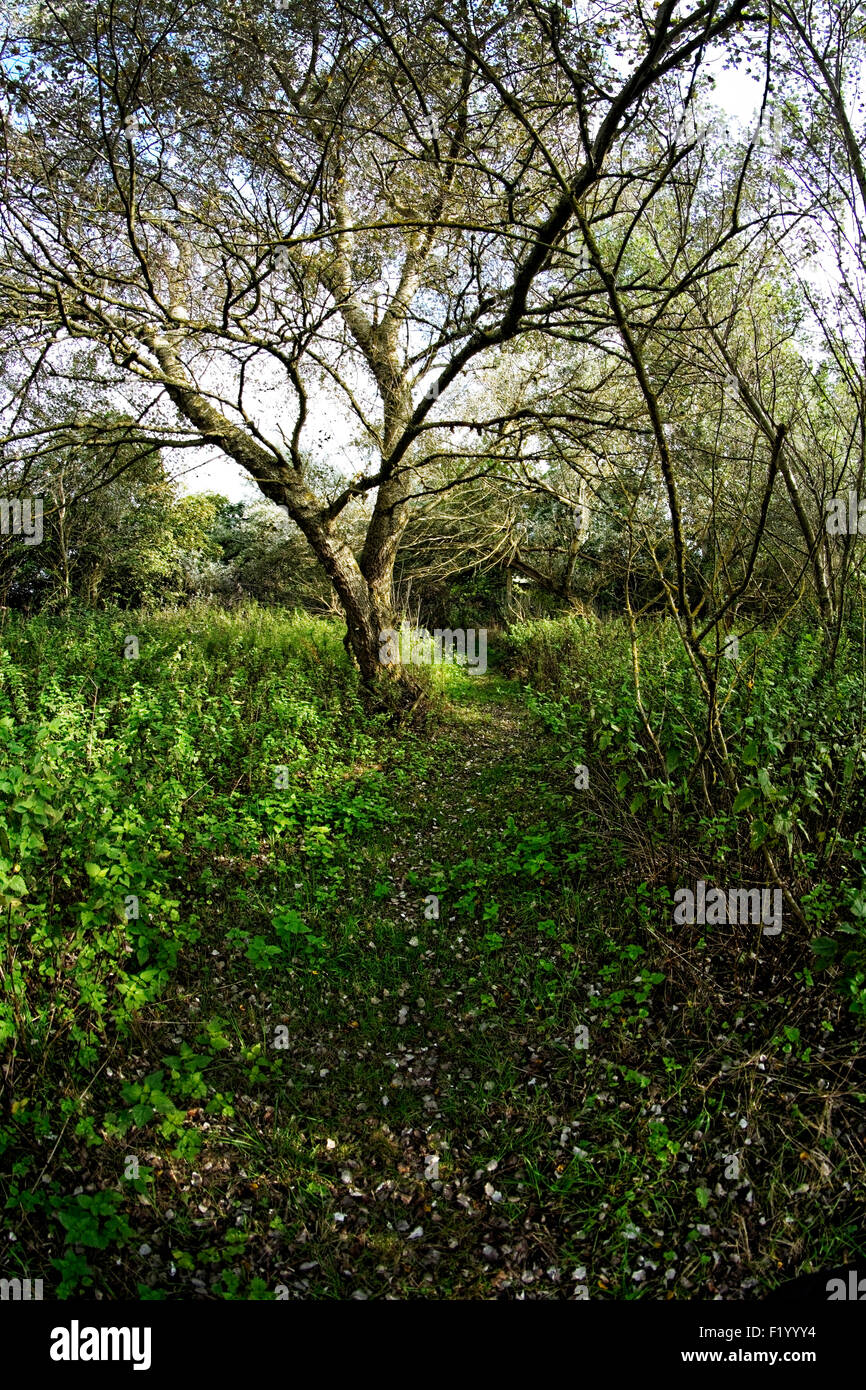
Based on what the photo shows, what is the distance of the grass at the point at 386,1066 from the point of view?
7.99ft

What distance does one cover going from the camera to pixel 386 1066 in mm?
3277

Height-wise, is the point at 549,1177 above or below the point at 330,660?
below

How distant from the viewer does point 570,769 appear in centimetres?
554

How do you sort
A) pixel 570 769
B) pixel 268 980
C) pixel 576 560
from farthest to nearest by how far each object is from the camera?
pixel 576 560 → pixel 570 769 → pixel 268 980

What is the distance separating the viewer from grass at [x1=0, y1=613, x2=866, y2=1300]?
7.99 ft

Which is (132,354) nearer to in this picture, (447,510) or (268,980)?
(268,980)

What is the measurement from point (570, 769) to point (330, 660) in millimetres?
4035

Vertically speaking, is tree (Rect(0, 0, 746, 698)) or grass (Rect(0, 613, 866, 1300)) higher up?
tree (Rect(0, 0, 746, 698))

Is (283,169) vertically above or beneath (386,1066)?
above

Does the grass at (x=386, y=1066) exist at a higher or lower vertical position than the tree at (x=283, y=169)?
lower

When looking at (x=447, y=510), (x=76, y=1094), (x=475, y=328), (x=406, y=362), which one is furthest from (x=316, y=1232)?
(x=447, y=510)

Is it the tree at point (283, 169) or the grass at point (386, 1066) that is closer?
the grass at point (386, 1066)

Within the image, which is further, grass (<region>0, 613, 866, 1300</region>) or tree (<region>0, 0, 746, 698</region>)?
tree (<region>0, 0, 746, 698</region>)

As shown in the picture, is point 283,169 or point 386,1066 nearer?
point 386,1066
